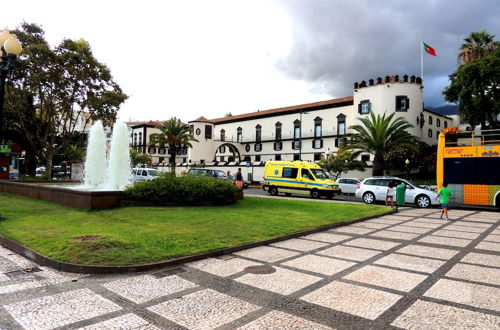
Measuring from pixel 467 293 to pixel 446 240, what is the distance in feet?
14.5

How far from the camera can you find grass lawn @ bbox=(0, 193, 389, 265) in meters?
5.98

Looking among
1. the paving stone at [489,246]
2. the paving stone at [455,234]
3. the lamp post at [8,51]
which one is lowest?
the paving stone at [455,234]

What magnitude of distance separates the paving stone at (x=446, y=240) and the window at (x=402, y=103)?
113 feet

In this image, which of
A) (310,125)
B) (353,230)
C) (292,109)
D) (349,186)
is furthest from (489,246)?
(292,109)

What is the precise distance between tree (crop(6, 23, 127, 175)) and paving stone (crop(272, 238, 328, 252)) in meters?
21.4

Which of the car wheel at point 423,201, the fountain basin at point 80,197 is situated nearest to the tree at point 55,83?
the fountain basin at point 80,197

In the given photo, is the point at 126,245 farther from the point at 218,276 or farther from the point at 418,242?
the point at 418,242

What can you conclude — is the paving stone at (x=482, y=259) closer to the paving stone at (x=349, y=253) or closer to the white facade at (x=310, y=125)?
the paving stone at (x=349, y=253)

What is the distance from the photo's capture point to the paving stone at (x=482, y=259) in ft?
20.5

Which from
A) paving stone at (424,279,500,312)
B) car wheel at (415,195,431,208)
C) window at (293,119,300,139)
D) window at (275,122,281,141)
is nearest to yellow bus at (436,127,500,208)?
car wheel at (415,195,431,208)

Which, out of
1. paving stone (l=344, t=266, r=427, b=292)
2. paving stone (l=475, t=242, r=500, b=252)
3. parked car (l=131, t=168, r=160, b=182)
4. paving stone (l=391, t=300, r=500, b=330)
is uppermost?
parked car (l=131, t=168, r=160, b=182)

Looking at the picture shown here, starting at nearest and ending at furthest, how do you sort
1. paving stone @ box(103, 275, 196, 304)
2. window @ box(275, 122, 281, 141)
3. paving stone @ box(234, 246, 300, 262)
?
paving stone @ box(103, 275, 196, 304), paving stone @ box(234, 246, 300, 262), window @ box(275, 122, 281, 141)

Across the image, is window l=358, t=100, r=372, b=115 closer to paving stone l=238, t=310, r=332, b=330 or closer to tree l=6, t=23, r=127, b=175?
tree l=6, t=23, r=127, b=175

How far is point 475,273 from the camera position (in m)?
5.58
